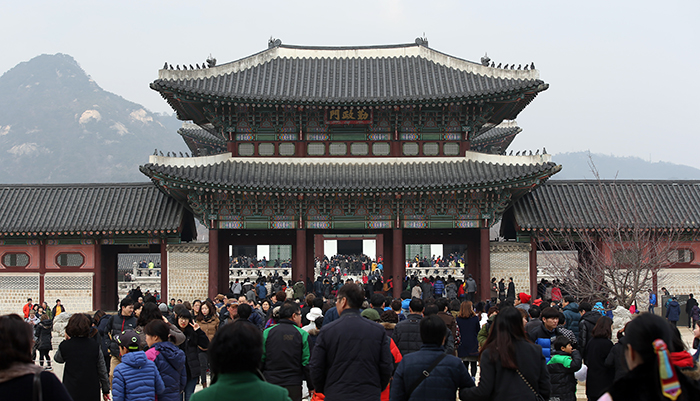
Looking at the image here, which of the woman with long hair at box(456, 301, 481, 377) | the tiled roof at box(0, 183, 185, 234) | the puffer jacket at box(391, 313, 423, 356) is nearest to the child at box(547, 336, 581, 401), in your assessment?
the puffer jacket at box(391, 313, 423, 356)

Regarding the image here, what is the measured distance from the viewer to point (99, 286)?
23781 millimetres

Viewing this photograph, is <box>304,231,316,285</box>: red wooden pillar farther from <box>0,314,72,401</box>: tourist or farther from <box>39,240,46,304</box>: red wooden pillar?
<box>0,314,72,401</box>: tourist

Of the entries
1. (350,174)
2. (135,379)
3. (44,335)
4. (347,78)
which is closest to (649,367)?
(135,379)

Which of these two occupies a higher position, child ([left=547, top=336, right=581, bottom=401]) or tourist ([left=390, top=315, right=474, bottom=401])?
tourist ([left=390, top=315, right=474, bottom=401])

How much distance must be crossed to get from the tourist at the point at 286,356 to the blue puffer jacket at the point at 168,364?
1.13m

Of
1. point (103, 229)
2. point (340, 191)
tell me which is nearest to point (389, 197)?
point (340, 191)

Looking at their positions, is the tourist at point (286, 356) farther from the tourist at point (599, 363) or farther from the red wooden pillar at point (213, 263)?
the red wooden pillar at point (213, 263)

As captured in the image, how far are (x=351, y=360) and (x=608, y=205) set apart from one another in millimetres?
20030

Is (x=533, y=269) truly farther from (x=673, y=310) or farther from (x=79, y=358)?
(x=79, y=358)

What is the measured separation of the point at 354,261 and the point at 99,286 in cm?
2253

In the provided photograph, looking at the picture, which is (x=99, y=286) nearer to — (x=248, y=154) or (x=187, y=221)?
(x=187, y=221)

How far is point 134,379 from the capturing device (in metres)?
6.71

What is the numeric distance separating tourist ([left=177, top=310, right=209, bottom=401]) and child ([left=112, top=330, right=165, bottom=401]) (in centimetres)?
244

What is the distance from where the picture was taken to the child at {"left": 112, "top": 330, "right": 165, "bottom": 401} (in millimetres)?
6676
